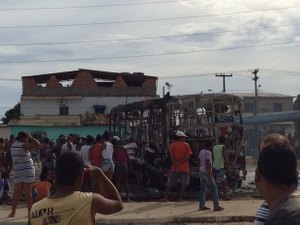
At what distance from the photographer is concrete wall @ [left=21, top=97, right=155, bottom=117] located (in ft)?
196

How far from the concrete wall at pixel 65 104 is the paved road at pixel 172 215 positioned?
44.8 m

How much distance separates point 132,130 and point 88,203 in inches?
652

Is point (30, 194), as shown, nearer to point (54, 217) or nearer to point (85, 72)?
point (54, 217)

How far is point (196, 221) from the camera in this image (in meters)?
12.7

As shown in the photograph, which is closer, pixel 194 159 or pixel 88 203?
pixel 88 203

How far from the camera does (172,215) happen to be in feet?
43.0

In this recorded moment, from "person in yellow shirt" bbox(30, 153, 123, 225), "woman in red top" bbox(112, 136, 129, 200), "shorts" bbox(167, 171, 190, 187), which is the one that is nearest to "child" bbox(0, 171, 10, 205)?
"woman in red top" bbox(112, 136, 129, 200)

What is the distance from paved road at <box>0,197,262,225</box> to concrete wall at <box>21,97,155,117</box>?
1764 inches

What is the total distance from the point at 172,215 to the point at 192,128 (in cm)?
459

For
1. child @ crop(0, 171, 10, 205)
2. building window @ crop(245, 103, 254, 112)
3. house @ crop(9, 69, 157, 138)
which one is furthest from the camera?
building window @ crop(245, 103, 254, 112)

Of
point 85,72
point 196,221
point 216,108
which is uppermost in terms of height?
point 85,72

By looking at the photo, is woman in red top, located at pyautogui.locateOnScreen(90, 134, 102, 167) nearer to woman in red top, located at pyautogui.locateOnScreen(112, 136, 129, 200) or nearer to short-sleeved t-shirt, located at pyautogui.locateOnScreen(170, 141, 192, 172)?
woman in red top, located at pyautogui.locateOnScreen(112, 136, 129, 200)

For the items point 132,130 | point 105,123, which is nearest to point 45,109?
point 105,123

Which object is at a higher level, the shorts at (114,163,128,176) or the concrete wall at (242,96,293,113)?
the concrete wall at (242,96,293,113)
